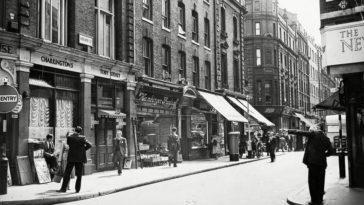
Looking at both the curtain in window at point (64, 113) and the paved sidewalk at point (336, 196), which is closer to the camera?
the paved sidewalk at point (336, 196)

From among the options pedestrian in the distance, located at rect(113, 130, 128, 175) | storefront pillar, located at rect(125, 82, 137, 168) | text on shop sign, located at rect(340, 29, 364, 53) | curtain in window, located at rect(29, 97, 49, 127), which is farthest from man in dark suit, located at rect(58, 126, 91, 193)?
storefront pillar, located at rect(125, 82, 137, 168)

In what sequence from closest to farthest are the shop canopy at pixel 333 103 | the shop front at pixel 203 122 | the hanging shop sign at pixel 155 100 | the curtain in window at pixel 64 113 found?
the shop canopy at pixel 333 103 < the curtain in window at pixel 64 113 < the hanging shop sign at pixel 155 100 < the shop front at pixel 203 122

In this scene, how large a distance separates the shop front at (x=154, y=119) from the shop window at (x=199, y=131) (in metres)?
2.17

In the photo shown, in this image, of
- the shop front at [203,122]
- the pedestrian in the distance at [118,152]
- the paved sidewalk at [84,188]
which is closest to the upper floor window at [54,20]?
the pedestrian in the distance at [118,152]

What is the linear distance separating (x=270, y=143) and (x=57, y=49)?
14.9m

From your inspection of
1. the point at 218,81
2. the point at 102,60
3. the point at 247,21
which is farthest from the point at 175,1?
the point at 247,21

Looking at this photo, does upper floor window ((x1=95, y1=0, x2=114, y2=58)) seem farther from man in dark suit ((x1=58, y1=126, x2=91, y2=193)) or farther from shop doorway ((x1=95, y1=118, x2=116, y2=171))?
man in dark suit ((x1=58, y1=126, x2=91, y2=193))

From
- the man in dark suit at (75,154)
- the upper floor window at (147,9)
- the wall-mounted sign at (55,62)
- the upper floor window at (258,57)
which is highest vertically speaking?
the upper floor window at (258,57)

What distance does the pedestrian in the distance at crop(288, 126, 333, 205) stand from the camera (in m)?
10.2

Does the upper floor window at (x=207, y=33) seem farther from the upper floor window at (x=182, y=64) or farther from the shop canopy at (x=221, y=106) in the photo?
the upper floor window at (x=182, y=64)

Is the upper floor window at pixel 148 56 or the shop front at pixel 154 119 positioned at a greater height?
the upper floor window at pixel 148 56

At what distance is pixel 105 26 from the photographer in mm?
20469

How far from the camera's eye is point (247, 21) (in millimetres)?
53219

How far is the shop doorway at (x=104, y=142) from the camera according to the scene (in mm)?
19328
